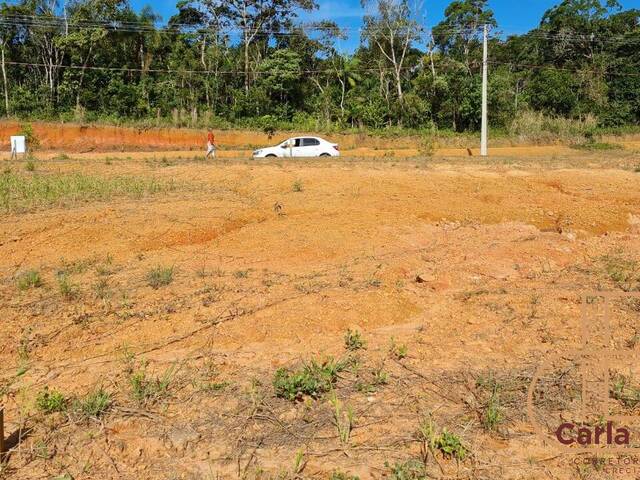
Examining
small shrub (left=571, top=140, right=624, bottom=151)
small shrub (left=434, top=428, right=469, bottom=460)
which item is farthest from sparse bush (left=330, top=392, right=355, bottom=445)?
small shrub (left=571, top=140, right=624, bottom=151)

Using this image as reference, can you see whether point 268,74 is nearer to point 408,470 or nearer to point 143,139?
point 143,139

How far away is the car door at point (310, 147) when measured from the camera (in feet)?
80.7

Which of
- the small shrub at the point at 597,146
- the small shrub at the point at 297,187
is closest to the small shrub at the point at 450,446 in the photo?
the small shrub at the point at 297,187

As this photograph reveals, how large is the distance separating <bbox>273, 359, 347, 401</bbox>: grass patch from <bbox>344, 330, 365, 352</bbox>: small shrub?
1.18ft

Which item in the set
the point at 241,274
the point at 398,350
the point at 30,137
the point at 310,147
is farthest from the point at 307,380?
the point at 30,137

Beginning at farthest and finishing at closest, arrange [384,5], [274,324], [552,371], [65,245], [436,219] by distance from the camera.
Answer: [384,5]
[436,219]
[65,245]
[274,324]
[552,371]

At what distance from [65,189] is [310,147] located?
14343 millimetres

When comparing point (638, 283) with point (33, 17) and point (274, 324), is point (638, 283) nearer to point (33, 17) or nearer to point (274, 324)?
point (274, 324)

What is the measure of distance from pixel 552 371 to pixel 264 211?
272 inches

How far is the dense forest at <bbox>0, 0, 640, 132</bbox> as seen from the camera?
120ft

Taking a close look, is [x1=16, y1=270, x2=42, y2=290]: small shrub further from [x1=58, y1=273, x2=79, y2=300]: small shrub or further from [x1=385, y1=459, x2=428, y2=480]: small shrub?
[x1=385, y1=459, x2=428, y2=480]: small shrub

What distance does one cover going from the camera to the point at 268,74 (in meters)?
39.1

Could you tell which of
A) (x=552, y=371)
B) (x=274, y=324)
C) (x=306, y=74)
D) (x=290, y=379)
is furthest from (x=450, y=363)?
(x=306, y=74)

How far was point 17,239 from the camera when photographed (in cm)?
792
